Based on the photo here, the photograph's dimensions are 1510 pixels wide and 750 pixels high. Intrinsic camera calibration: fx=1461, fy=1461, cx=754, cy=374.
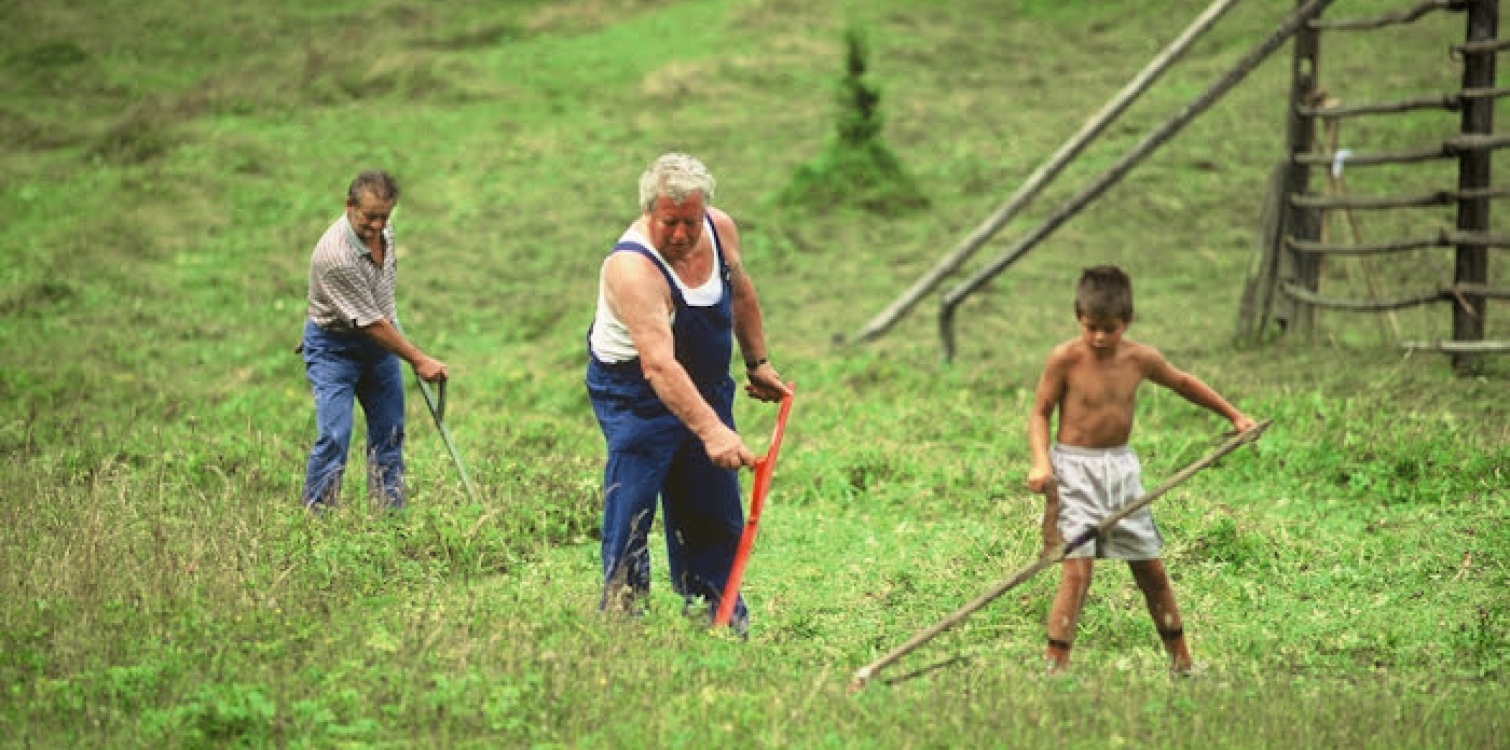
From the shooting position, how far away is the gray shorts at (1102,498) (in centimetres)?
490

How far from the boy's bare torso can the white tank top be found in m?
1.21

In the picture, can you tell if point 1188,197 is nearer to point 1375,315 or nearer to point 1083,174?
point 1083,174

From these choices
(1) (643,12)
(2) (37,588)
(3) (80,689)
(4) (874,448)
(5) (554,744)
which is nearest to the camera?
(5) (554,744)

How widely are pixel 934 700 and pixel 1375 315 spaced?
348 inches

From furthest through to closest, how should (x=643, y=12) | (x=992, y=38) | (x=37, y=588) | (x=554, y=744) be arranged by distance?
(x=643, y=12), (x=992, y=38), (x=37, y=588), (x=554, y=744)

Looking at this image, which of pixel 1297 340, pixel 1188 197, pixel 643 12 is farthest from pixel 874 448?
pixel 643 12

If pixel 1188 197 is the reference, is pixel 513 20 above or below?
above

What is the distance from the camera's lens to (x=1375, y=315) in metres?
11.8

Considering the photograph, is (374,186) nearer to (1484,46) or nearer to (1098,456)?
(1098,456)

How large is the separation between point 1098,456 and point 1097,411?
158 mm

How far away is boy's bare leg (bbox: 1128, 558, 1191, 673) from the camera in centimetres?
497

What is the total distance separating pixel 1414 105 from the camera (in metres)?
9.91

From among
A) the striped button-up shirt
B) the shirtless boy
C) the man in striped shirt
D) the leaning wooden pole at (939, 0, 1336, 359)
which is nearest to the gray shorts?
the shirtless boy

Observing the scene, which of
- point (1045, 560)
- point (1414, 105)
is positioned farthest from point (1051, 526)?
point (1414, 105)
